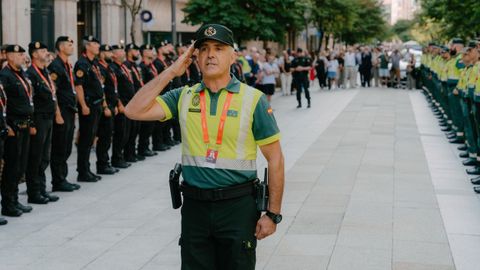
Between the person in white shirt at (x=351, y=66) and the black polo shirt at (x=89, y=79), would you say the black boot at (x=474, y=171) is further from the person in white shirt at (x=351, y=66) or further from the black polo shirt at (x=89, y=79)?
the person in white shirt at (x=351, y=66)

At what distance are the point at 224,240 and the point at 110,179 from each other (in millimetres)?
7941

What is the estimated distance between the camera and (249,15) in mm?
28281

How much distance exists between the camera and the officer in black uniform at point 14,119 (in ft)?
30.7

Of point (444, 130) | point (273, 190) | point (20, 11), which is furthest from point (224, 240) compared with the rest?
point (20, 11)

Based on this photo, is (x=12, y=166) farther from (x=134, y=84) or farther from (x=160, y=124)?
(x=160, y=124)

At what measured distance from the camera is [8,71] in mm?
9383

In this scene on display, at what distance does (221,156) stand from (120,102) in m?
8.91

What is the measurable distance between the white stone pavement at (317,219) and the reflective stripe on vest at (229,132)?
8.91 ft

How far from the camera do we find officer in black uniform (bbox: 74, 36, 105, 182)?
11.8 m

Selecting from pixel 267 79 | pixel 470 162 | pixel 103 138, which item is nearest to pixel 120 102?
pixel 103 138

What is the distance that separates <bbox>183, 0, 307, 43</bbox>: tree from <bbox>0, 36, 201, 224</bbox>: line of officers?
1219 cm

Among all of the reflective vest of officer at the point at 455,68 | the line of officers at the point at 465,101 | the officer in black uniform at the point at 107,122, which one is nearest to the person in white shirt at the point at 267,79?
the line of officers at the point at 465,101

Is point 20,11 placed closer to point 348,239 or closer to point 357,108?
point 357,108

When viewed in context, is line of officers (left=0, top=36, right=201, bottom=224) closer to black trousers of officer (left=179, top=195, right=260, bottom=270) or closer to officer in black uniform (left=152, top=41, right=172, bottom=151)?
officer in black uniform (left=152, top=41, right=172, bottom=151)
